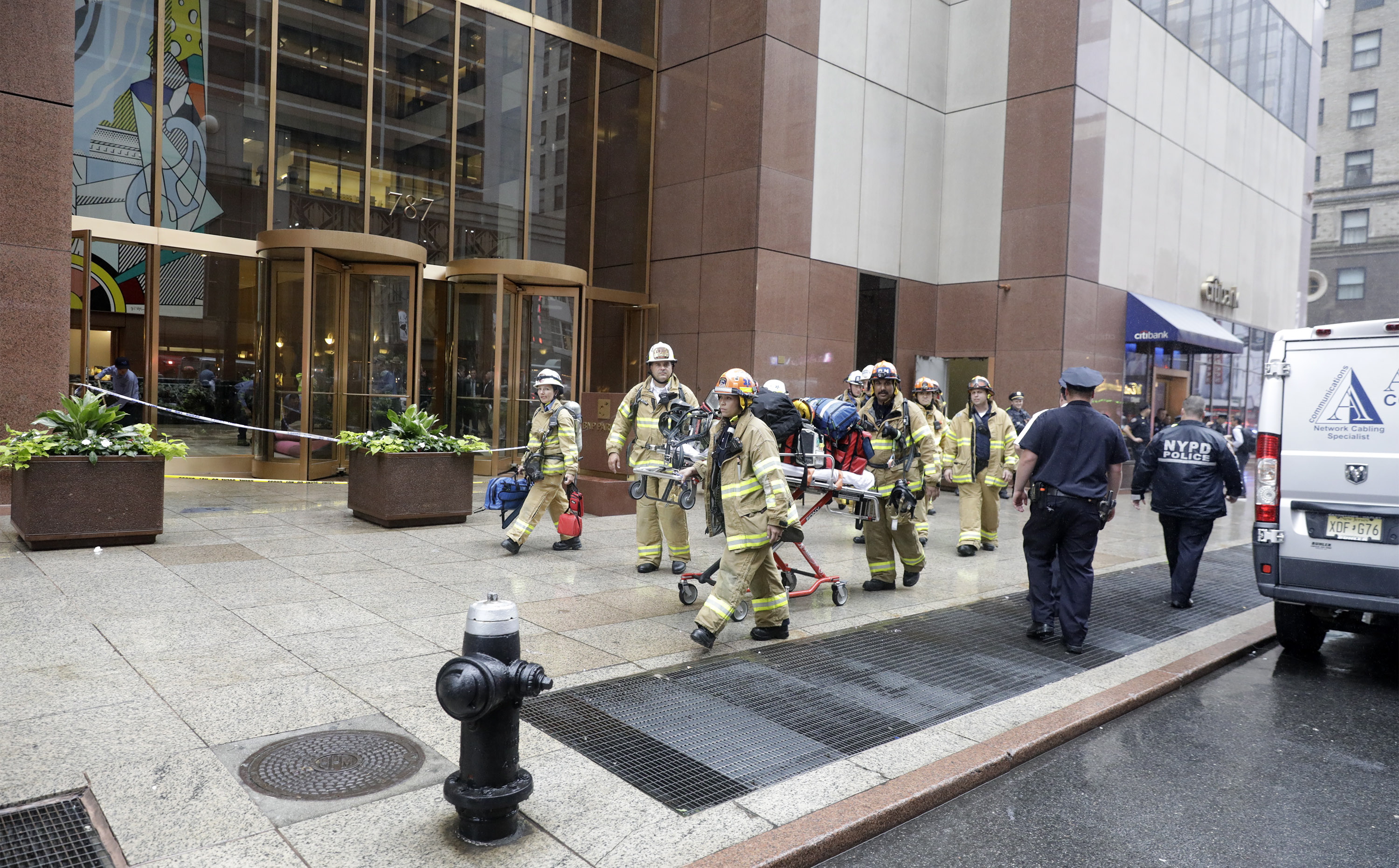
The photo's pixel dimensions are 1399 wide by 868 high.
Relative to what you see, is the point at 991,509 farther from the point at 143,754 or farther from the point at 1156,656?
the point at 143,754

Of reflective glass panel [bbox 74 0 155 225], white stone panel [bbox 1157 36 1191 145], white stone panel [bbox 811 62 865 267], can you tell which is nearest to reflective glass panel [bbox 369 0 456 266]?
reflective glass panel [bbox 74 0 155 225]

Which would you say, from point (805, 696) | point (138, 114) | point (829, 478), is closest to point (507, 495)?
point (829, 478)

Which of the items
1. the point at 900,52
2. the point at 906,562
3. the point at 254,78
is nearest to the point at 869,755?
the point at 906,562

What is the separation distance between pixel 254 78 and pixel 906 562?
12797mm

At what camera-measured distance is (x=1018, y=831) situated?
3936 mm

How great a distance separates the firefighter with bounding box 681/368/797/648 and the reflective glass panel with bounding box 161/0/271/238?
1118cm

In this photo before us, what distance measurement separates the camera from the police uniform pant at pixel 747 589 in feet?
19.3

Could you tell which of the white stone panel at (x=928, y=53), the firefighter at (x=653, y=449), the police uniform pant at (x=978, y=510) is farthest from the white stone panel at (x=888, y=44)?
the firefighter at (x=653, y=449)

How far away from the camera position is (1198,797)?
4320 millimetres

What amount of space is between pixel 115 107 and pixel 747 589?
1309 cm

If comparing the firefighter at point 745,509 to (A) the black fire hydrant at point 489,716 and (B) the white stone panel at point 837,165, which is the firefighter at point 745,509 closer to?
(A) the black fire hydrant at point 489,716

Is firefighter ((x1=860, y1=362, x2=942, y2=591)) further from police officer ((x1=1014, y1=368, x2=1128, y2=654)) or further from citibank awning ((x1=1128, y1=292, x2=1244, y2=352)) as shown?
citibank awning ((x1=1128, y1=292, x2=1244, y2=352))

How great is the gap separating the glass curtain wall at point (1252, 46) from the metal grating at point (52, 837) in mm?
Result: 21175

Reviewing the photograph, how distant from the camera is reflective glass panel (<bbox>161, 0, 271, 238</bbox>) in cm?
1388
